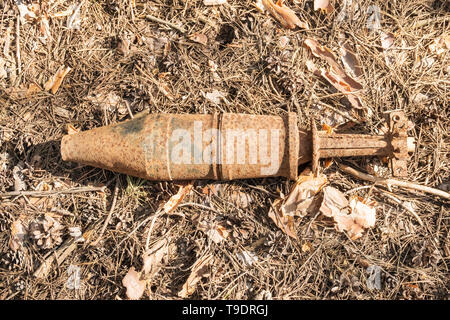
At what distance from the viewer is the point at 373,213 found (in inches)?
109

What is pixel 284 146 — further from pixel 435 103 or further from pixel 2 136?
pixel 2 136

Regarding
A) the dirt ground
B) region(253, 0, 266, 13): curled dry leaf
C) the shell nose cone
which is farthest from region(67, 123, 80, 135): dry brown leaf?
region(253, 0, 266, 13): curled dry leaf

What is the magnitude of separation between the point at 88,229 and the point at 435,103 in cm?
333

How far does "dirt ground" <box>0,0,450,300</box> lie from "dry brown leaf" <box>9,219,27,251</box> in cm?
1

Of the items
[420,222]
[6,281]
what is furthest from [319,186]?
[6,281]

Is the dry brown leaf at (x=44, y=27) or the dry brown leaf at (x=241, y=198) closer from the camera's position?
the dry brown leaf at (x=241, y=198)

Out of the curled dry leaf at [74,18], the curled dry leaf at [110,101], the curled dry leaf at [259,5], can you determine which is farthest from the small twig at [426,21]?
the curled dry leaf at [74,18]

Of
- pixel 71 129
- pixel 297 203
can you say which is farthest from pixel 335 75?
pixel 71 129

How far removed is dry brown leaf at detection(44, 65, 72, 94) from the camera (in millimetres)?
2968

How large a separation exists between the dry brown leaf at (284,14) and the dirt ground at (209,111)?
0.06 m

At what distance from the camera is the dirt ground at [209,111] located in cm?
274

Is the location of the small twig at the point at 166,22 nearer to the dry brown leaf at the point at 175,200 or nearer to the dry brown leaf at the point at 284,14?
the dry brown leaf at the point at 284,14

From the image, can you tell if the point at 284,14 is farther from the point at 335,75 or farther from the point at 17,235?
the point at 17,235

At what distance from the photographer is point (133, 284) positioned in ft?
8.82
